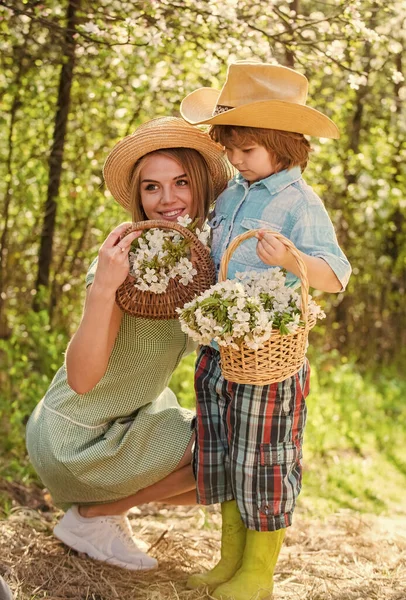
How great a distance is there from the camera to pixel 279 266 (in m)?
2.56

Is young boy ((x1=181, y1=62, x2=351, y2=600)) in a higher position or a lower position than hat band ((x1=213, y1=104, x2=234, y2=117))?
lower

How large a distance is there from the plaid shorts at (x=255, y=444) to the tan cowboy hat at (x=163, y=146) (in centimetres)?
68

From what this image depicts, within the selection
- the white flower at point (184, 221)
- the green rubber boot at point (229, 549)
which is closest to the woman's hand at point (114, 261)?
the white flower at point (184, 221)

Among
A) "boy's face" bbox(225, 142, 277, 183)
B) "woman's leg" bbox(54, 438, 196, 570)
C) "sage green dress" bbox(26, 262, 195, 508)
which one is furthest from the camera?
"woman's leg" bbox(54, 438, 196, 570)

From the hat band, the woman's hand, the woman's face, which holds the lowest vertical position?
the woman's hand

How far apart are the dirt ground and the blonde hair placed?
131cm

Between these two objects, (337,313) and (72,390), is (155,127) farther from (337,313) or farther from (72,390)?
(337,313)

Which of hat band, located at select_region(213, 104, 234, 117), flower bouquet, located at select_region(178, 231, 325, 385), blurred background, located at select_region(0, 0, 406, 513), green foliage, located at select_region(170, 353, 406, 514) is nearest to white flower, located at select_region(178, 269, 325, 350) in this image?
flower bouquet, located at select_region(178, 231, 325, 385)

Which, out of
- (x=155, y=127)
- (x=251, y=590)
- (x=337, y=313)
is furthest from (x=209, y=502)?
(x=337, y=313)

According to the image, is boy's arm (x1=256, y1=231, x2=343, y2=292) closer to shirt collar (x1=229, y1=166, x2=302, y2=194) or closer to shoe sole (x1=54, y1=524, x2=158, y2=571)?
shirt collar (x1=229, y1=166, x2=302, y2=194)

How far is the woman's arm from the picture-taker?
2533 mm

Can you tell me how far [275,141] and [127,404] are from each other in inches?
42.4

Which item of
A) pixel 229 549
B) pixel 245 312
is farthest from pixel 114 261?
pixel 229 549

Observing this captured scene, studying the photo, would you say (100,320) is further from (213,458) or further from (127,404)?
(213,458)
